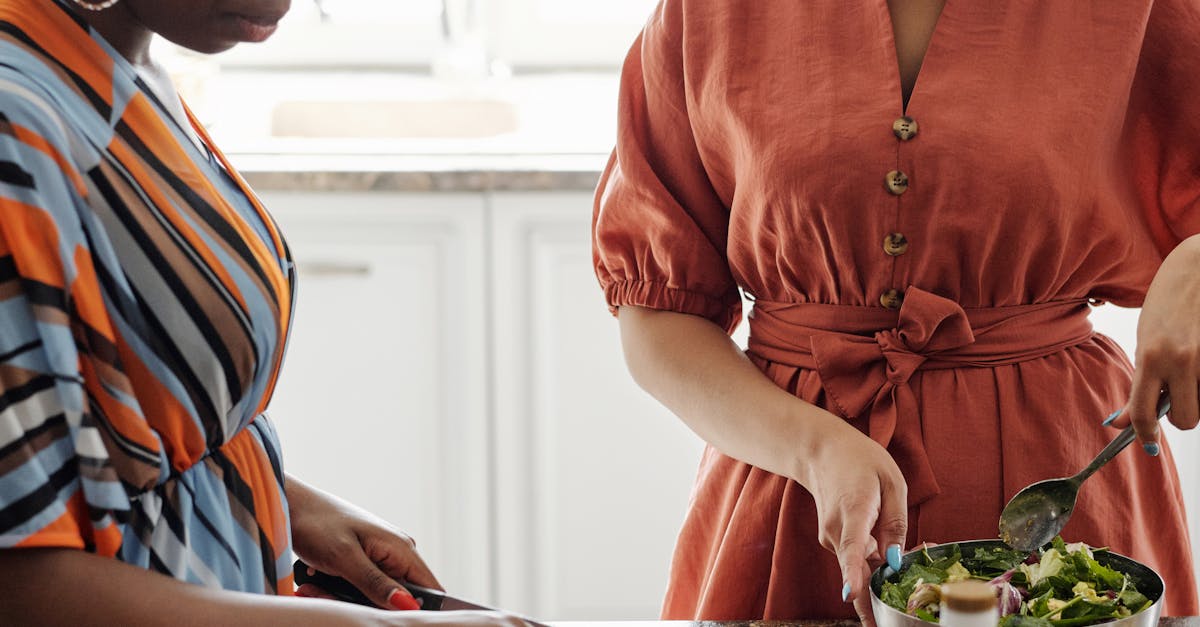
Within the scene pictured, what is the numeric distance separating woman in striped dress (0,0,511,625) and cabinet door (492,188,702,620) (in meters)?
1.22

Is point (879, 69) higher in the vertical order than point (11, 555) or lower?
higher

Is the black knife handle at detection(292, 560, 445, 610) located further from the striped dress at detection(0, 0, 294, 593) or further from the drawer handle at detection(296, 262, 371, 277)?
the drawer handle at detection(296, 262, 371, 277)

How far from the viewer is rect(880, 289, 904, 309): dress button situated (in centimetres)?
93

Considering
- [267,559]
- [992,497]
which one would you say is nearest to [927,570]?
[992,497]

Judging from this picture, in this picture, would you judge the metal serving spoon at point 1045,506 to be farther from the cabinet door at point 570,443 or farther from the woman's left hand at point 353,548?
the cabinet door at point 570,443

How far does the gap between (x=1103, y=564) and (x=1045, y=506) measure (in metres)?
0.07

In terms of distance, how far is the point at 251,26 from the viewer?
0.67 m

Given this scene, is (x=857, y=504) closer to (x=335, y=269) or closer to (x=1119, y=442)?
(x=1119, y=442)

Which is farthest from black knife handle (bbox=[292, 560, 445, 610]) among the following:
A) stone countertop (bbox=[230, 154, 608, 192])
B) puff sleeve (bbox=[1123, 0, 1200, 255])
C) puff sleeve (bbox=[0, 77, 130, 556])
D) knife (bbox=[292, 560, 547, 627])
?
stone countertop (bbox=[230, 154, 608, 192])

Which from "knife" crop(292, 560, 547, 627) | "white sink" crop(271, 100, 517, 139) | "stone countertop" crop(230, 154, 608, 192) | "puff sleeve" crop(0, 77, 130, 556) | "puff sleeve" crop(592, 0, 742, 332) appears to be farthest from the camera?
"white sink" crop(271, 100, 517, 139)

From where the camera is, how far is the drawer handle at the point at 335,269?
1.99m

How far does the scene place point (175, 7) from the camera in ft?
2.12

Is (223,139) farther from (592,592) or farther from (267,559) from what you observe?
(267,559)

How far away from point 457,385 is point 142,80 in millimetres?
1369
